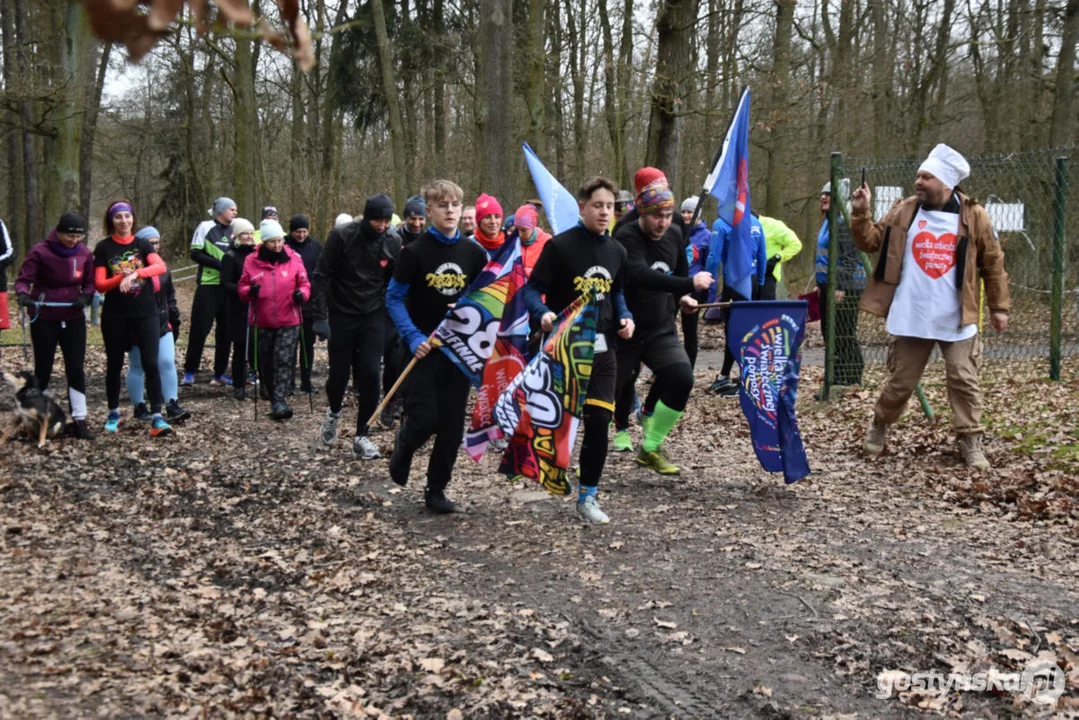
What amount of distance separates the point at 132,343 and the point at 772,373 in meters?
5.98

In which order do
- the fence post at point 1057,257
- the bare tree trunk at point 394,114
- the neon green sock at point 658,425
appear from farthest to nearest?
the bare tree trunk at point 394,114
the fence post at point 1057,257
the neon green sock at point 658,425

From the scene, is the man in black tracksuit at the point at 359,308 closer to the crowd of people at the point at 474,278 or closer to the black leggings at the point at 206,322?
the crowd of people at the point at 474,278

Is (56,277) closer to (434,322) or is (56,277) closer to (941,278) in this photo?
(434,322)

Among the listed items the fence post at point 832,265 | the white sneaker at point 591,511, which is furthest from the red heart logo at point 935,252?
the white sneaker at point 591,511

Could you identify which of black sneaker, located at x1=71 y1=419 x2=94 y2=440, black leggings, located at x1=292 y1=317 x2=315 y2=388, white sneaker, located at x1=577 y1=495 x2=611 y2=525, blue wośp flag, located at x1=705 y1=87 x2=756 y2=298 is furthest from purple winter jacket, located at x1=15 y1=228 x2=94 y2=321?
blue wośp flag, located at x1=705 y1=87 x2=756 y2=298

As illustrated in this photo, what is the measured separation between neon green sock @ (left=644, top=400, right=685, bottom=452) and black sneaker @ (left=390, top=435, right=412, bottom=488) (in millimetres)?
1899

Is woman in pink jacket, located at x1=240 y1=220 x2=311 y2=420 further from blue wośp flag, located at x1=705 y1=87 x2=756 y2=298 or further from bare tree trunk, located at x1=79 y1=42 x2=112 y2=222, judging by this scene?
bare tree trunk, located at x1=79 y1=42 x2=112 y2=222

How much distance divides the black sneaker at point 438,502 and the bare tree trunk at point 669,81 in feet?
34.7

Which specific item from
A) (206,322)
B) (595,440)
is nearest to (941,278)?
(595,440)

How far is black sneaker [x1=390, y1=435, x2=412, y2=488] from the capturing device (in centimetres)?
689

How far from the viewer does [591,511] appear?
655 cm

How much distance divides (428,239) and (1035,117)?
20351 mm

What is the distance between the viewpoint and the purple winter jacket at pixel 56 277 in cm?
920

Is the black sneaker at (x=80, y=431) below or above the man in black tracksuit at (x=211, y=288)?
below
